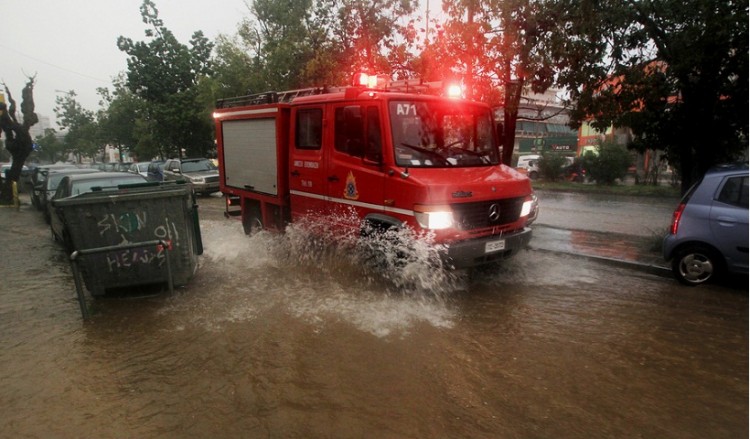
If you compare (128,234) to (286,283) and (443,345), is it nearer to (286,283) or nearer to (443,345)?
(286,283)

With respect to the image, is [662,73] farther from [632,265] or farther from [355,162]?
[355,162]

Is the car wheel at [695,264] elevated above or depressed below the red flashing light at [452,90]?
below

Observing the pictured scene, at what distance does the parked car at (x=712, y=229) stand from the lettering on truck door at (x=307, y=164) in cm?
462

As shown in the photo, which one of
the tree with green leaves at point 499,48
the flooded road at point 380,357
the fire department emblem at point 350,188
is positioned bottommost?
the flooded road at point 380,357

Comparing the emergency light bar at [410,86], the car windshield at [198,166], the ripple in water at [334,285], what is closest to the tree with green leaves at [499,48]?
the emergency light bar at [410,86]

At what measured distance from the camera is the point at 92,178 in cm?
888

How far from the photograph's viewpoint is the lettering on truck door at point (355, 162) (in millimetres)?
5457

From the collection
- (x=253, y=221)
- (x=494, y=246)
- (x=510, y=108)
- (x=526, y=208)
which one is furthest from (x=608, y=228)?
(x=253, y=221)

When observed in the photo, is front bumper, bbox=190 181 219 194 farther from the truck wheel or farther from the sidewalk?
the sidewalk

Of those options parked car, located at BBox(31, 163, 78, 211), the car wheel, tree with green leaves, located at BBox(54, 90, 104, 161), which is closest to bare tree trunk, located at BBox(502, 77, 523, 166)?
the car wheel

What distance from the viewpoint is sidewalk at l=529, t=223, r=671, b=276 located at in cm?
705

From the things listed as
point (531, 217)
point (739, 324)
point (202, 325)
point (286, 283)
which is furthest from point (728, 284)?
point (202, 325)

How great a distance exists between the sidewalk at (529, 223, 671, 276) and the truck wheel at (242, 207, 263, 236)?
4910 millimetres

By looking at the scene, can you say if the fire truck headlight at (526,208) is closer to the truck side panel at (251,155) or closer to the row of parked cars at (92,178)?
the truck side panel at (251,155)
